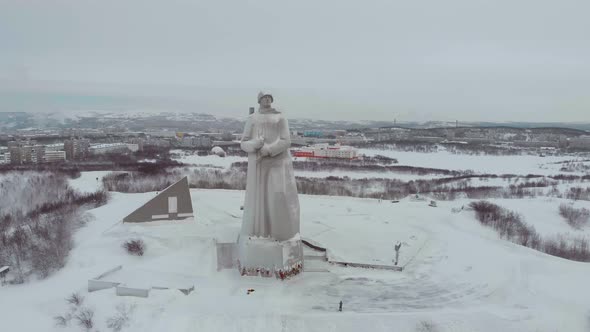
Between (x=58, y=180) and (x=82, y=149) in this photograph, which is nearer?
(x=58, y=180)

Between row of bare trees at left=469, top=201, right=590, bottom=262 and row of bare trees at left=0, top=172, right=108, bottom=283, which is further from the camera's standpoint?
row of bare trees at left=469, top=201, right=590, bottom=262

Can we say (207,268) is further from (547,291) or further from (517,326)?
(547,291)

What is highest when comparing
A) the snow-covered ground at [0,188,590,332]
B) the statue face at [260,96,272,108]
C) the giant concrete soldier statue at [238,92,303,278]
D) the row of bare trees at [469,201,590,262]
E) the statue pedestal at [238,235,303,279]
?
the statue face at [260,96,272,108]

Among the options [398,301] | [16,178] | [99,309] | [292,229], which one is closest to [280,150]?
[292,229]

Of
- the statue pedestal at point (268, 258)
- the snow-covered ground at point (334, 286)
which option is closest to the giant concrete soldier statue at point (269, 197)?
the statue pedestal at point (268, 258)

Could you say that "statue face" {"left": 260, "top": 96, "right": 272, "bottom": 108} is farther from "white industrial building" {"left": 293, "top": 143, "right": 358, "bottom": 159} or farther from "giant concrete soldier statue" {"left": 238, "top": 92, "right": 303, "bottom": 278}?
"white industrial building" {"left": 293, "top": 143, "right": 358, "bottom": 159}

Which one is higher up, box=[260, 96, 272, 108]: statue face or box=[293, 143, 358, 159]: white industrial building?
box=[260, 96, 272, 108]: statue face

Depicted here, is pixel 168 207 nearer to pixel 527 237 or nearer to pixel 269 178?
pixel 269 178

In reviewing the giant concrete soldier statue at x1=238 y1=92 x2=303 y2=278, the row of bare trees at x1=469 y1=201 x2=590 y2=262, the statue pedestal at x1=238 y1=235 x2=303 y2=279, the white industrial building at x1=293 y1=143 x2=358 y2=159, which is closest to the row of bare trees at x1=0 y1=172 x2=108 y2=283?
the statue pedestal at x1=238 y1=235 x2=303 y2=279

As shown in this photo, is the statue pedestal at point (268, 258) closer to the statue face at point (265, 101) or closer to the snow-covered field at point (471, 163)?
the statue face at point (265, 101)
